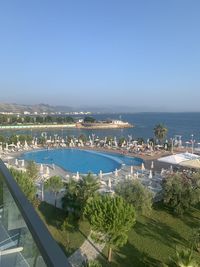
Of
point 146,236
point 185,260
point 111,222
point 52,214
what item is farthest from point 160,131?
point 185,260

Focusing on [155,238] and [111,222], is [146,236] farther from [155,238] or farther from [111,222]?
[111,222]

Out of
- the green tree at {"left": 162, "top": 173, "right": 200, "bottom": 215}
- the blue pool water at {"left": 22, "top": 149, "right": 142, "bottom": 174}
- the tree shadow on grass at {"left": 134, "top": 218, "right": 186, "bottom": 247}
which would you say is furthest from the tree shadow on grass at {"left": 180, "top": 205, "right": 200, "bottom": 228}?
the blue pool water at {"left": 22, "top": 149, "right": 142, "bottom": 174}

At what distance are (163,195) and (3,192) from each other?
19537mm

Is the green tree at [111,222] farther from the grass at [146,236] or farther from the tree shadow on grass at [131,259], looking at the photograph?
the grass at [146,236]

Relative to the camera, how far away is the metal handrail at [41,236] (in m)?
1.45

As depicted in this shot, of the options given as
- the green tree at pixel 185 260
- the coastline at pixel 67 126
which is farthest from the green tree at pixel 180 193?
the coastline at pixel 67 126

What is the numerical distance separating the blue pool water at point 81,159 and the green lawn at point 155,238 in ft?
52.2

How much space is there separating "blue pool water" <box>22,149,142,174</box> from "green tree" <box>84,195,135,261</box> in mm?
20127

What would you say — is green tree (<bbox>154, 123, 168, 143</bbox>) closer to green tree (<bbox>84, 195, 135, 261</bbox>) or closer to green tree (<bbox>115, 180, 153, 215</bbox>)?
green tree (<bbox>115, 180, 153, 215</bbox>)

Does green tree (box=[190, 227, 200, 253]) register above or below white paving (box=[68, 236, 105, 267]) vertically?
above

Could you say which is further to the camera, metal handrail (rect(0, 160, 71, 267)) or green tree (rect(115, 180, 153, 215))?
green tree (rect(115, 180, 153, 215))

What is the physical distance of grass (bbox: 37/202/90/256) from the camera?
16547 millimetres

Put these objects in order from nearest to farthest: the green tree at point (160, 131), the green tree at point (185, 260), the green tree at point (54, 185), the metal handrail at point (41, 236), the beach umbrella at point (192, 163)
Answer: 1. the metal handrail at point (41, 236)
2. the green tree at point (185, 260)
3. the green tree at point (54, 185)
4. the beach umbrella at point (192, 163)
5. the green tree at point (160, 131)

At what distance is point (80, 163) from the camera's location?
40562 millimetres
